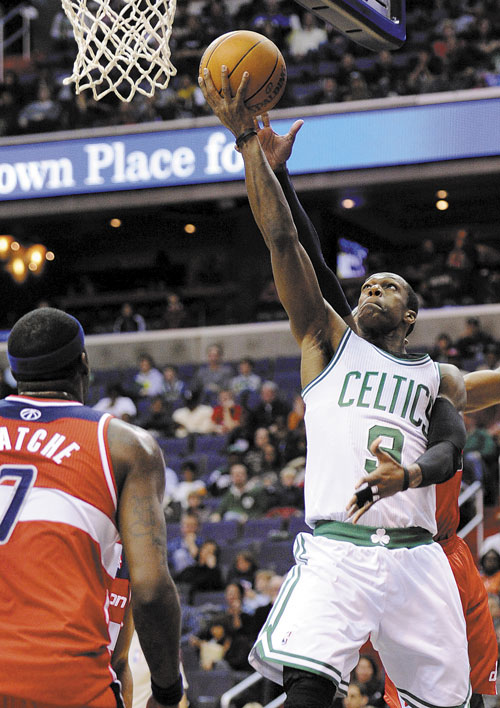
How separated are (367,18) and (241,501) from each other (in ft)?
24.5

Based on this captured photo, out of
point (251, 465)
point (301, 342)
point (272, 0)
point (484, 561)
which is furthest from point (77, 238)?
point (301, 342)

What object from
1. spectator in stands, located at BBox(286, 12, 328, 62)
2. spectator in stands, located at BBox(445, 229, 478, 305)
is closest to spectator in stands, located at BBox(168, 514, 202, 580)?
spectator in stands, located at BBox(445, 229, 478, 305)

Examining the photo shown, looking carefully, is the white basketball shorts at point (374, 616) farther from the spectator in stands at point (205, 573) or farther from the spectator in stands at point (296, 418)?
the spectator in stands at point (296, 418)

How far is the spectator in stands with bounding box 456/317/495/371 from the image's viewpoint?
13.9m

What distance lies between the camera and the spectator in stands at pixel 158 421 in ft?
47.0

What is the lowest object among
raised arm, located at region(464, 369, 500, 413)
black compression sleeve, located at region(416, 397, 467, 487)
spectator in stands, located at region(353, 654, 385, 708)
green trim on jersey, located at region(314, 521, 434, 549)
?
spectator in stands, located at region(353, 654, 385, 708)

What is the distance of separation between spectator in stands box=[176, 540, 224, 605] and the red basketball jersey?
753cm

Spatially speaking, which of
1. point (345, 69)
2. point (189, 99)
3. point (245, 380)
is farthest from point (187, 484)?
point (345, 69)

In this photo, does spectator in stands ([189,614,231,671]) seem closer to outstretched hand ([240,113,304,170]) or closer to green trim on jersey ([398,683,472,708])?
green trim on jersey ([398,683,472,708])

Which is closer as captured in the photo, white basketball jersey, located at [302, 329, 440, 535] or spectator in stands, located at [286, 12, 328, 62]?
white basketball jersey, located at [302, 329, 440, 535]

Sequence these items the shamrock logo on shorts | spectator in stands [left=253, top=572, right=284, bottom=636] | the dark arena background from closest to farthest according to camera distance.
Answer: the shamrock logo on shorts → spectator in stands [left=253, top=572, right=284, bottom=636] → the dark arena background

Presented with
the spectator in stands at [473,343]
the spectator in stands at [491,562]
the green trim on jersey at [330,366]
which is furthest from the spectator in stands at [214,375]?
the green trim on jersey at [330,366]

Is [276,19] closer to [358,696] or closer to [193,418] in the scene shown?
[193,418]

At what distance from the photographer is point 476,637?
4.48 m
